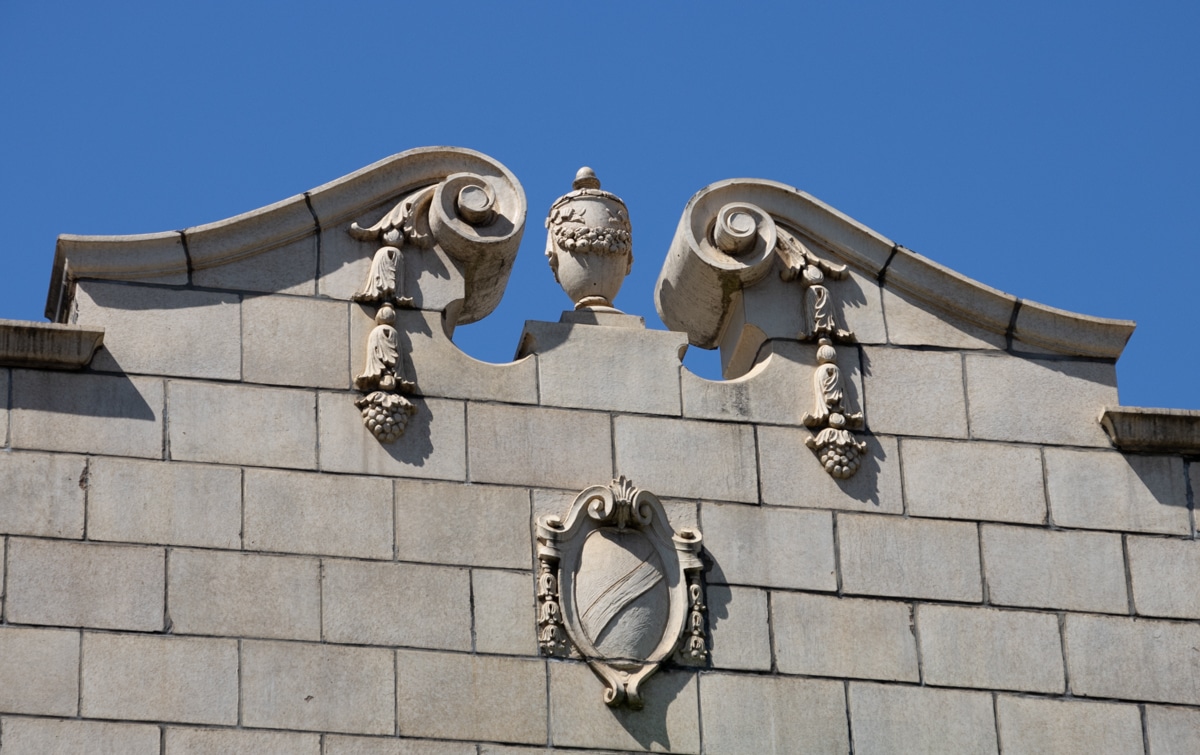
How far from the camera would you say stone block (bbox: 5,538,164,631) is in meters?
14.1

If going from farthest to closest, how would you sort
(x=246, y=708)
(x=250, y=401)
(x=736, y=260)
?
(x=736, y=260), (x=250, y=401), (x=246, y=708)

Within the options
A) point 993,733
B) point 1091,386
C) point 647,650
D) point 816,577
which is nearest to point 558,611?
point 647,650

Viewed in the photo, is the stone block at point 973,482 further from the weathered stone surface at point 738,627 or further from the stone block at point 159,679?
the stone block at point 159,679

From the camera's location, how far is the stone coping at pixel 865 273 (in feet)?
53.0

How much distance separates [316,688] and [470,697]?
0.84 m

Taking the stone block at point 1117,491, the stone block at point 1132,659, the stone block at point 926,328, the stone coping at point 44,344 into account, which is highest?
the stone block at point 926,328

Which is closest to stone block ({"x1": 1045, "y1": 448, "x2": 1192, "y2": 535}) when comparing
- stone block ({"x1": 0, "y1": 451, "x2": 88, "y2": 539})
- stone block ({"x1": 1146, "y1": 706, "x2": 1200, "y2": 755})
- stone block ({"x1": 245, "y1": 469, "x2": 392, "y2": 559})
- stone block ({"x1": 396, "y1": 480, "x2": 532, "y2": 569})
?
stone block ({"x1": 1146, "y1": 706, "x2": 1200, "y2": 755})

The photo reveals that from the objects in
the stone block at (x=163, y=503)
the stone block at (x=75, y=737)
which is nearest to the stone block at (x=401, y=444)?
the stone block at (x=163, y=503)

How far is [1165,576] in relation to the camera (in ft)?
51.4

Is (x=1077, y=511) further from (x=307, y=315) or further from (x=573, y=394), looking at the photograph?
(x=307, y=315)

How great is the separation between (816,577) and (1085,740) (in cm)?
179

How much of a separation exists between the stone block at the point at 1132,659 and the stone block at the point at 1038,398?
4.01ft

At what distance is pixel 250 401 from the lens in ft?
49.0

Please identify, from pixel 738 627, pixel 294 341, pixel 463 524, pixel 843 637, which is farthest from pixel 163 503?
pixel 843 637
